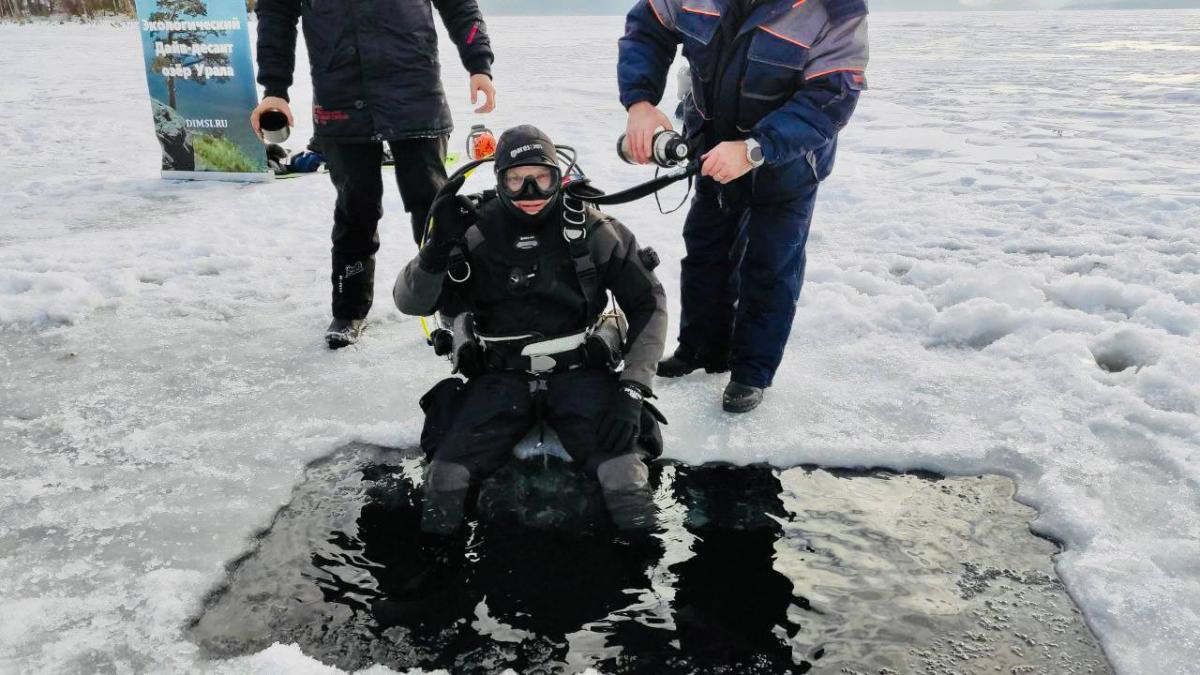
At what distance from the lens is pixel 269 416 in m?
3.59

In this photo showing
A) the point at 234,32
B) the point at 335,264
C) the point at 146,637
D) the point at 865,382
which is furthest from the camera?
the point at 234,32

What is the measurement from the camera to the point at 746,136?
3.31 meters

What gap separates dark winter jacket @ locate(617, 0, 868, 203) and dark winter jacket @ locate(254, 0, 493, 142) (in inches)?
42.9

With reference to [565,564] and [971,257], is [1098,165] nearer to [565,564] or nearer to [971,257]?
[971,257]

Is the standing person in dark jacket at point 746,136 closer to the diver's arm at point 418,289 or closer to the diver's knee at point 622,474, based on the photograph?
the diver's knee at point 622,474

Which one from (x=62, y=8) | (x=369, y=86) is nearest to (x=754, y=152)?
(x=369, y=86)

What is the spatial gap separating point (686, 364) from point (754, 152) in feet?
4.29

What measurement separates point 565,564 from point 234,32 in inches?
287

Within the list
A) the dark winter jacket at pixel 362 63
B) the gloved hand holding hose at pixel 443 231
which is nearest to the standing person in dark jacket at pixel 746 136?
the gloved hand holding hose at pixel 443 231

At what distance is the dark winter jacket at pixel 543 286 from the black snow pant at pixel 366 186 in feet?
3.77

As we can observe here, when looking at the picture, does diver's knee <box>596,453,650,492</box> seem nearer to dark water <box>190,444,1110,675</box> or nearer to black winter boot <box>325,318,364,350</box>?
dark water <box>190,444,1110,675</box>

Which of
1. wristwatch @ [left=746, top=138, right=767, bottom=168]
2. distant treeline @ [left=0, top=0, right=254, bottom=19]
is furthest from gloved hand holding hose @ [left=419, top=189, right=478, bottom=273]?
distant treeline @ [left=0, top=0, right=254, bottom=19]

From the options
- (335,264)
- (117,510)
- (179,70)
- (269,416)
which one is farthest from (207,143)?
(117,510)

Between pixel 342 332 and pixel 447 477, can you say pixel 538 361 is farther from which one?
pixel 342 332
